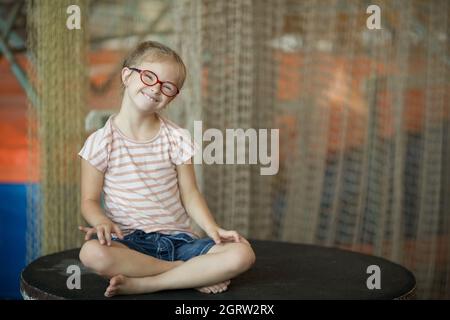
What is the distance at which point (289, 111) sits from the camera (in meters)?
2.28

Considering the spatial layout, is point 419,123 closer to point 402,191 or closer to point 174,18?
point 402,191

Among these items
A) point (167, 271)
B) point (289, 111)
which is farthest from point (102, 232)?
point (289, 111)

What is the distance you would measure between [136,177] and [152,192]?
4 centimetres

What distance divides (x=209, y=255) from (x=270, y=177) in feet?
3.21

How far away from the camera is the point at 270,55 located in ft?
7.16

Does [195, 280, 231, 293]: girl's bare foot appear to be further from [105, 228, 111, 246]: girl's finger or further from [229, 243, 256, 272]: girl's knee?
[105, 228, 111, 246]: girl's finger

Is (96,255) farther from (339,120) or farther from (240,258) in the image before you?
(339,120)

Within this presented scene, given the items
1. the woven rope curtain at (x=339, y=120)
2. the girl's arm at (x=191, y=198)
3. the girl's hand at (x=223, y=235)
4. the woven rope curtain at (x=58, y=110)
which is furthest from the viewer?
the woven rope curtain at (x=339, y=120)

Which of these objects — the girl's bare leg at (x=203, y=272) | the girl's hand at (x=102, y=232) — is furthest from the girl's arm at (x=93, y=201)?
the girl's bare leg at (x=203, y=272)

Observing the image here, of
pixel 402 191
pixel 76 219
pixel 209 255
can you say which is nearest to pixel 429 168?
pixel 402 191

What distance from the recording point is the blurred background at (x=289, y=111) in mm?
1931

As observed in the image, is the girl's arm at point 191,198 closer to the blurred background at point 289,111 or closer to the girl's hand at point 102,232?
the girl's hand at point 102,232

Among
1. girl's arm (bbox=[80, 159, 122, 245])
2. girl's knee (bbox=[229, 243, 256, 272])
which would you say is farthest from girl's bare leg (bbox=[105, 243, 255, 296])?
girl's arm (bbox=[80, 159, 122, 245])

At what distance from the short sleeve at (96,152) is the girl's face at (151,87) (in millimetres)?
100
